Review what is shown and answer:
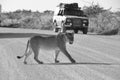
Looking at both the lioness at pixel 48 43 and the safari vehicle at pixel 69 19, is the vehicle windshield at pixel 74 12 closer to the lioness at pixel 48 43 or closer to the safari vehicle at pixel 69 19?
the safari vehicle at pixel 69 19

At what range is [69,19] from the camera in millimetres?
34531

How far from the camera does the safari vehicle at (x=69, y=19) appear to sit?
34547 mm

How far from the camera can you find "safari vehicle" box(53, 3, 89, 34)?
113ft

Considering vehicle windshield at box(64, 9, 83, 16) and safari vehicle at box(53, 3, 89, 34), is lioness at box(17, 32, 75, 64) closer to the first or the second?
safari vehicle at box(53, 3, 89, 34)

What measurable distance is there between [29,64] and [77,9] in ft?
87.6

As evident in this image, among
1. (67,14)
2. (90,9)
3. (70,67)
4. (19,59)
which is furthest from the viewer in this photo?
(90,9)

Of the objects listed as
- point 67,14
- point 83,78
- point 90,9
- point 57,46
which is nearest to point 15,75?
point 83,78

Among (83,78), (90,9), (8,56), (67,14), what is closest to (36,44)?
(8,56)

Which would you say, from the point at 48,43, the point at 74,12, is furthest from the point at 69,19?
the point at 48,43

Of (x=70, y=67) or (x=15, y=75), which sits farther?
Answer: (x=70, y=67)

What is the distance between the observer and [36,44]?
11.6 metres

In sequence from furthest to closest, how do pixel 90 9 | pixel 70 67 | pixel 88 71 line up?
pixel 90 9 < pixel 70 67 < pixel 88 71

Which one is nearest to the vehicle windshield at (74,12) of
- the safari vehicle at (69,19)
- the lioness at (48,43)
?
the safari vehicle at (69,19)

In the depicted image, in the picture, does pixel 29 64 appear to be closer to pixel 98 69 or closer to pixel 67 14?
pixel 98 69
